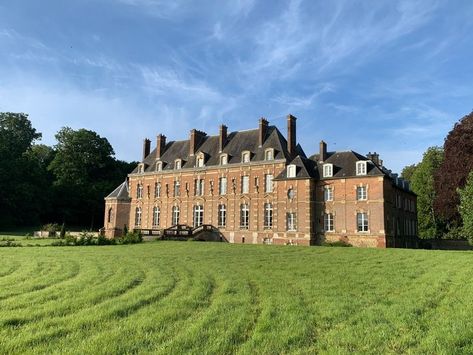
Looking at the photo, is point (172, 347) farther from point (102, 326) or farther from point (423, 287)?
point (423, 287)

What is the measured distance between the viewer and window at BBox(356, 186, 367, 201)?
3356cm

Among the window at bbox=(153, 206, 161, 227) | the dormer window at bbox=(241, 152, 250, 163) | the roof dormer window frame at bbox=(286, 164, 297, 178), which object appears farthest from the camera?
the window at bbox=(153, 206, 161, 227)

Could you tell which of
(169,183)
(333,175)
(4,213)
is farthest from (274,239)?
(4,213)

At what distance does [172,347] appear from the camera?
534 cm

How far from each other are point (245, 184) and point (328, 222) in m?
8.91

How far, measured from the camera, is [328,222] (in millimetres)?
35125

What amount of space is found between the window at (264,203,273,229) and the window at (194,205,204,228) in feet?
24.3

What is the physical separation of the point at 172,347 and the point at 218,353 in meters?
0.61

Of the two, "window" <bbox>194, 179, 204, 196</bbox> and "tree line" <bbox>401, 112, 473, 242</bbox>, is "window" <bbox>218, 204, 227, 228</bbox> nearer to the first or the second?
"window" <bbox>194, 179, 204, 196</bbox>

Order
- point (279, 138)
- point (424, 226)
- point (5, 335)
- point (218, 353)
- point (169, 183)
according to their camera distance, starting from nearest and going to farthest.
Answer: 1. point (218, 353)
2. point (5, 335)
3. point (279, 138)
4. point (169, 183)
5. point (424, 226)

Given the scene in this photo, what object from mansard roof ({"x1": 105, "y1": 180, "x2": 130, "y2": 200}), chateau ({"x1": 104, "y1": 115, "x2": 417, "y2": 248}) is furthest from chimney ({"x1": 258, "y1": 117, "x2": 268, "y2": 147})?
mansard roof ({"x1": 105, "y1": 180, "x2": 130, "y2": 200})

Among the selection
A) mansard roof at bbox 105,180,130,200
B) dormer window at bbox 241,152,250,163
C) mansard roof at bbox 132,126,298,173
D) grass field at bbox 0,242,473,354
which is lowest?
grass field at bbox 0,242,473,354

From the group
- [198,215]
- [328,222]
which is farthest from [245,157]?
[328,222]

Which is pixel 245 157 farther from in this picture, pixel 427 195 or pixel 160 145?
pixel 427 195
